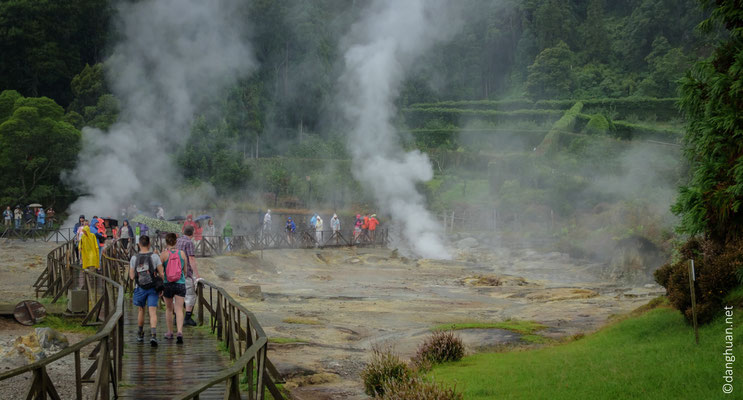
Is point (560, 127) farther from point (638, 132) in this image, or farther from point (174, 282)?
point (174, 282)

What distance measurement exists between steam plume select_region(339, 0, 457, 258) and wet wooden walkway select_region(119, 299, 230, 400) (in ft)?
83.2

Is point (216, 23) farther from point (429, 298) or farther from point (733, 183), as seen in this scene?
point (733, 183)

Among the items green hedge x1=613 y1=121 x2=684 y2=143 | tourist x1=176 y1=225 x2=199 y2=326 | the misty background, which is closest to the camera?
tourist x1=176 y1=225 x2=199 y2=326

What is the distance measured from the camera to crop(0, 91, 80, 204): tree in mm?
35281

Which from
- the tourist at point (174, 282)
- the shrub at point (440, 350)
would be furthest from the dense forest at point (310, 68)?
the shrub at point (440, 350)

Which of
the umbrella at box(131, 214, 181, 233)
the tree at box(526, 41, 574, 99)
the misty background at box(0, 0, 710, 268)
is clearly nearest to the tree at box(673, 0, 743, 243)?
the misty background at box(0, 0, 710, 268)

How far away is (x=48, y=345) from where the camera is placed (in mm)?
10727

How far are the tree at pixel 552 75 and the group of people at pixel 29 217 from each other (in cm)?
4359

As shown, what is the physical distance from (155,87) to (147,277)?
3724cm

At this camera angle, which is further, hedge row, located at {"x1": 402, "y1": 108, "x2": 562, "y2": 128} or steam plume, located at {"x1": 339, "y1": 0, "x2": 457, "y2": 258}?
hedge row, located at {"x1": 402, "y1": 108, "x2": 562, "y2": 128}

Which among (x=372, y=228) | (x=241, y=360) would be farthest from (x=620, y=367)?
(x=372, y=228)

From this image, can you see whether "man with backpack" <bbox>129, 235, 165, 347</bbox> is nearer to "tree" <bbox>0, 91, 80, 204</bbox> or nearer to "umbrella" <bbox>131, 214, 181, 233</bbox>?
"umbrella" <bbox>131, 214, 181, 233</bbox>

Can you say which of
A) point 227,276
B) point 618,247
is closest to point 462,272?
point 618,247

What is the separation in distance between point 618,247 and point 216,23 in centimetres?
3439
